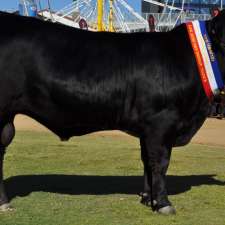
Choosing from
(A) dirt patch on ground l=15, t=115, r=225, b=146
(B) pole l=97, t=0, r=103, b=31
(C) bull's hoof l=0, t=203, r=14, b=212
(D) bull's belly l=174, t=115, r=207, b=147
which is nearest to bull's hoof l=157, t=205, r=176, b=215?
(D) bull's belly l=174, t=115, r=207, b=147

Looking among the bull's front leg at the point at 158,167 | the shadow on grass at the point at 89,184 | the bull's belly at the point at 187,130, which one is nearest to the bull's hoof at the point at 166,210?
the bull's front leg at the point at 158,167

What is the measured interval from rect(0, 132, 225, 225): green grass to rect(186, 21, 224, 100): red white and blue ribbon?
1.44m

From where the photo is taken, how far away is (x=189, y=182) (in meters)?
9.02

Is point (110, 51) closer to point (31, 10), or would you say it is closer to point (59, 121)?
point (59, 121)

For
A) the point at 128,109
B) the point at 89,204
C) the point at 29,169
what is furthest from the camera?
the point at 29,169

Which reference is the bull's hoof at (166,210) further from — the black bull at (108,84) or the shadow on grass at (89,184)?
the shadow on grass at (89,184)

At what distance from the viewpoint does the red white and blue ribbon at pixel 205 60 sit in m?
6.90

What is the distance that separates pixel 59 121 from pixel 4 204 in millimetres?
1160

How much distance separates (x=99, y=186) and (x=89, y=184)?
201 millimetres

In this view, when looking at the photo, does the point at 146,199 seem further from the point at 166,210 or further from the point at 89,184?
the point at 89,184

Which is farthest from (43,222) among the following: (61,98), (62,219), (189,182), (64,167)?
(64,167)

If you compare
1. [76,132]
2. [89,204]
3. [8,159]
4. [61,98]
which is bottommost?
[8,159]

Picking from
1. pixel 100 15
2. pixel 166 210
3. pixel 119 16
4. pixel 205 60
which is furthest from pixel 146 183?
pixel 119 16

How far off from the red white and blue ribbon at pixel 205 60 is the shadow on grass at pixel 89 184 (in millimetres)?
1828
